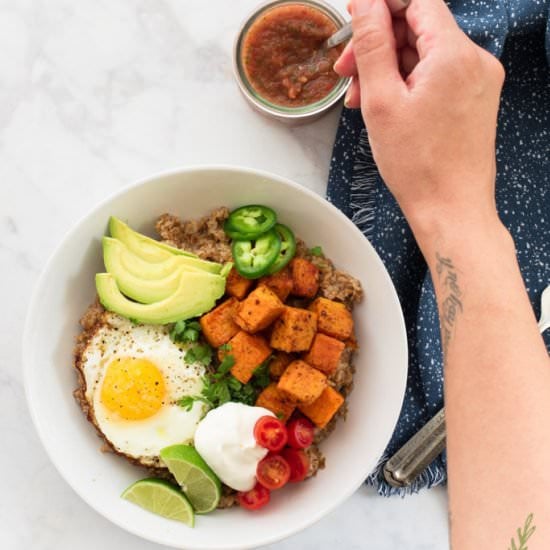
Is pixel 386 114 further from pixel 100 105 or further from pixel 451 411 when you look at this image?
pixel 100 105

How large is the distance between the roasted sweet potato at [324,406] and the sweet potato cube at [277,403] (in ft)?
0.13

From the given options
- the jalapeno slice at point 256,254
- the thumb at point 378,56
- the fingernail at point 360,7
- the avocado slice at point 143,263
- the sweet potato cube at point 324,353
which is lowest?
the sweet potato cube at point 324,353

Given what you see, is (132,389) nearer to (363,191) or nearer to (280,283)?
(280,283)

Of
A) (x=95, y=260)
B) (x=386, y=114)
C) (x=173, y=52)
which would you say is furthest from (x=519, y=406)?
(x=173, y=52)

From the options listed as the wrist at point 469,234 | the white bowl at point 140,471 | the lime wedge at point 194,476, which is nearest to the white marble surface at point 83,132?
the white bowl at point 140,471

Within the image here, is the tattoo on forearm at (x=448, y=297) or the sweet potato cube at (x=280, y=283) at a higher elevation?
the tattoo on forearm at (x=448, y=297)

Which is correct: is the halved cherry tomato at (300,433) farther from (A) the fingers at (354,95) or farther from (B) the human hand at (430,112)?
(A) the fingers at (354,95)

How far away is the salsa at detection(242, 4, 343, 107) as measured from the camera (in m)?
2.47

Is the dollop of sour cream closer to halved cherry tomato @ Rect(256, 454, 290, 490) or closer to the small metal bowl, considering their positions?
halved cherry tomato @ Rect(256, 454, 290, 490)

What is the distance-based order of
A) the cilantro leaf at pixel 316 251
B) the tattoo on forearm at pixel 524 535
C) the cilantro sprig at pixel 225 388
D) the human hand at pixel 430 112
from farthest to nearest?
the cilantro leaf at pixel 316 251 → the cilantro sprig at pixel 225 388 → the human hand at pixel 430 112 → the tattoo on forearm at pixel 524 535

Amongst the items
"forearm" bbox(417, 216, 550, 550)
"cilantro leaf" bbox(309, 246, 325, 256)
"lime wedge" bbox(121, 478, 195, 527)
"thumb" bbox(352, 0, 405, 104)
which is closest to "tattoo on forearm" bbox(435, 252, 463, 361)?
"forearm" bbox(417, 216, 550, 550)

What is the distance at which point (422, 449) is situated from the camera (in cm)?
247

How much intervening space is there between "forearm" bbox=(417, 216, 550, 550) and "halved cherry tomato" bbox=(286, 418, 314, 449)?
24.5 inches

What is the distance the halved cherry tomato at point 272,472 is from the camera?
2291mm
